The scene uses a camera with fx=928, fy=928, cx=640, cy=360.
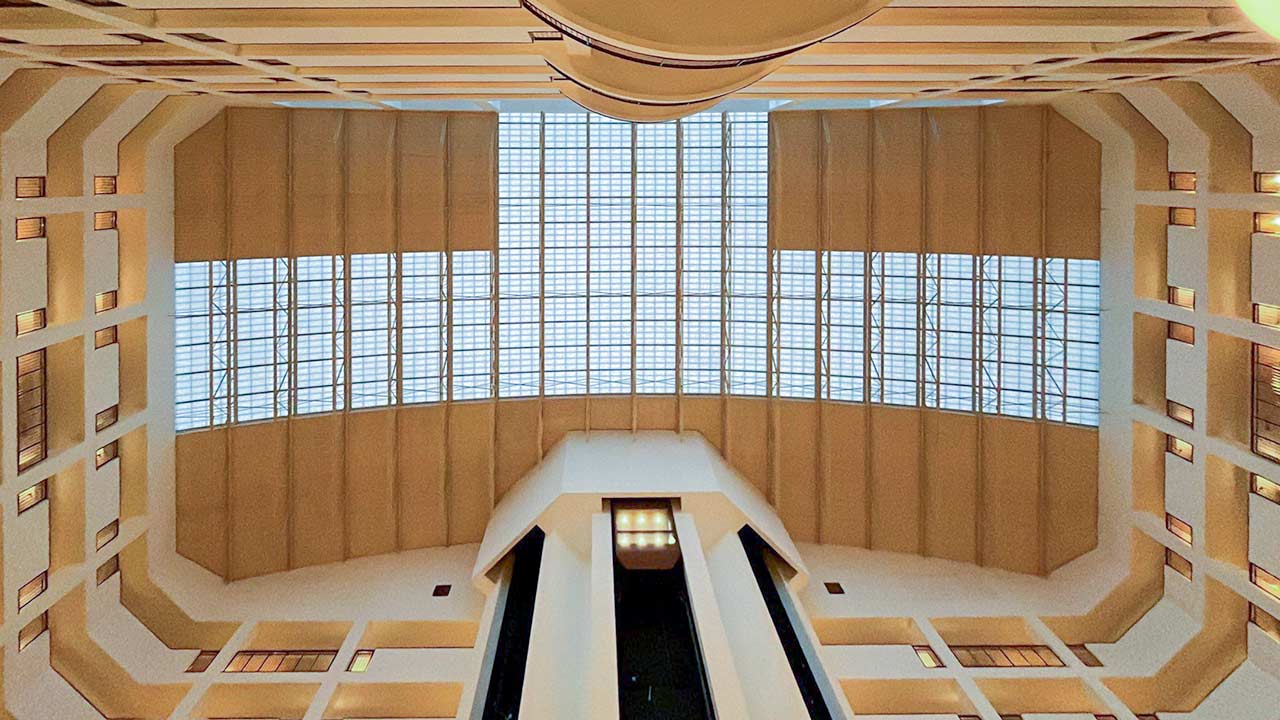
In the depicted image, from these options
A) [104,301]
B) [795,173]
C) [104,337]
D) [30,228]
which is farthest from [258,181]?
[795,173]

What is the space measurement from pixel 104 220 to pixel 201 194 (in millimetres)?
4277

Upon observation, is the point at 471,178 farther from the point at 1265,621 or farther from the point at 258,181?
the point at 1265,621

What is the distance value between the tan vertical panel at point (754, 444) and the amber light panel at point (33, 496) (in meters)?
22.4

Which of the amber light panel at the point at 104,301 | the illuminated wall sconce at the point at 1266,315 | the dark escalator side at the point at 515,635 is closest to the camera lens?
the illuminated wall sconce at the point at 1266,315

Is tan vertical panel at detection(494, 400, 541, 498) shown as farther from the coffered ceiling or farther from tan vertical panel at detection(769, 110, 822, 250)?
the coffered ceiling

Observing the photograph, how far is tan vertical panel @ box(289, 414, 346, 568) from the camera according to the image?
110ft

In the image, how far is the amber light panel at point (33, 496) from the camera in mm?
23922

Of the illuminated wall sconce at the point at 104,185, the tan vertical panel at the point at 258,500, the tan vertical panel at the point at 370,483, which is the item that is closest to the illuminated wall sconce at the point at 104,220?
the illuminated wall sconce at the point at 104,185

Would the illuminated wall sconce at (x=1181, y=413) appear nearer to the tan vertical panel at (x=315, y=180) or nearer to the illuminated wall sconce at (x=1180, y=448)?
the illuminated wall sconce at (x=1180, y=448)

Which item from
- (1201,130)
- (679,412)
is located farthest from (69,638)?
(1201,130)

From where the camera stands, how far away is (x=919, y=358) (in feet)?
113

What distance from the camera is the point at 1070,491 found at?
32344 mm

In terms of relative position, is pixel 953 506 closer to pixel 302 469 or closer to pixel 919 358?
pixel 919 358

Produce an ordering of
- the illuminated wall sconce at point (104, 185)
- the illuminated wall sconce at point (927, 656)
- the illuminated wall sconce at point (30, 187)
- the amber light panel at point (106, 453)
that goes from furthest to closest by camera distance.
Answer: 1. the illuminated wall sconce at point (927, 656)
2. the amber light panel at point (106, 453)
3. the illuminated wall sconce at point (104, 185)
4. the illuminated wall sconce at point (30, 187)
